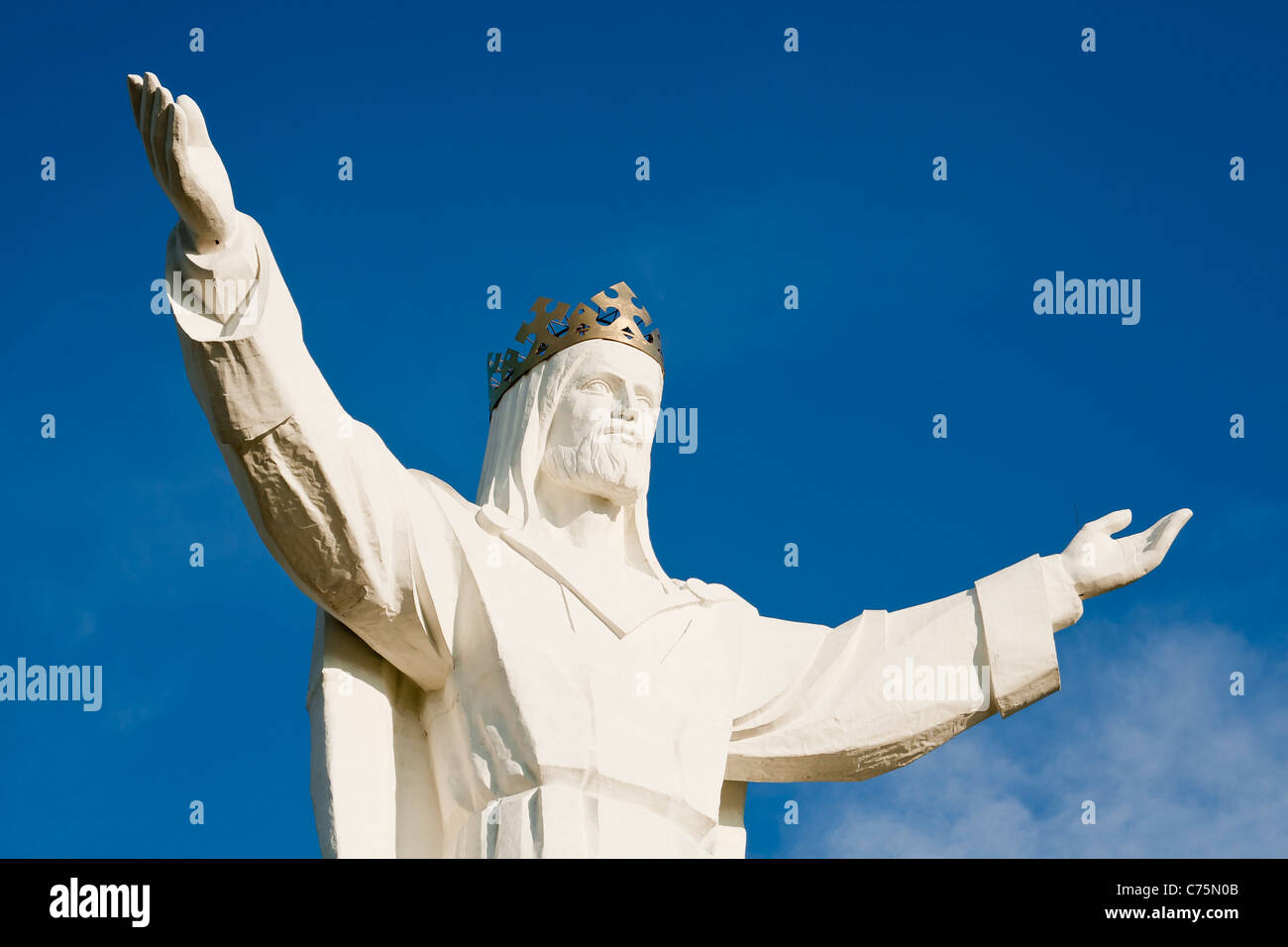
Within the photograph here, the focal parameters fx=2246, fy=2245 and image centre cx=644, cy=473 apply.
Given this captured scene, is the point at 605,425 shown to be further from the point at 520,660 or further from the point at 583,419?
the point at 520,660

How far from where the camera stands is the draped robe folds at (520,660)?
9.45 metres

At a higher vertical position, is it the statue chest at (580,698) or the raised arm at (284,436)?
the raised arm at (284,436)

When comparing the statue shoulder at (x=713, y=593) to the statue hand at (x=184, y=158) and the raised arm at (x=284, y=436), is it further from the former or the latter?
the statue hand at (x=184, y=158)

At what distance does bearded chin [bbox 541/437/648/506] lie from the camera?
11.0 meters

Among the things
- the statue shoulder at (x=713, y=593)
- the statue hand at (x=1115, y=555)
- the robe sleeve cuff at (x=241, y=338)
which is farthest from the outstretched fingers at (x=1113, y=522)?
the robe sleeve cuff at (x=241, y=338)

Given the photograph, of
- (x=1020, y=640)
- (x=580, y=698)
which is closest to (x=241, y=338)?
(x=580, y=698)

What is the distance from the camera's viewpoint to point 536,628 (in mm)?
10312

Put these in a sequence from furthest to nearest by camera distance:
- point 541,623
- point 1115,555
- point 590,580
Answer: point 1115,555
point 590,580
point 541,623

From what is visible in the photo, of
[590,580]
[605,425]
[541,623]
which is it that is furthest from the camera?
[605,425]

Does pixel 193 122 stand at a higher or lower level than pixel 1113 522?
higher

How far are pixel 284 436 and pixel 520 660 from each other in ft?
5.11

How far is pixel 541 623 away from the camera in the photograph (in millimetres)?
10344

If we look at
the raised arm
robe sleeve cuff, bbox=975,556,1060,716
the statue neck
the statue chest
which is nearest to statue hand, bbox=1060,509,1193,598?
robe sleeve cuff, bbox=975,556,1060,716

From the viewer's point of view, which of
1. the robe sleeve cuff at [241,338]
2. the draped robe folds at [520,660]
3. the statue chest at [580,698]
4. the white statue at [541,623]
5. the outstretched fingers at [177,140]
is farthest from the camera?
the statue chest at [580,698]
